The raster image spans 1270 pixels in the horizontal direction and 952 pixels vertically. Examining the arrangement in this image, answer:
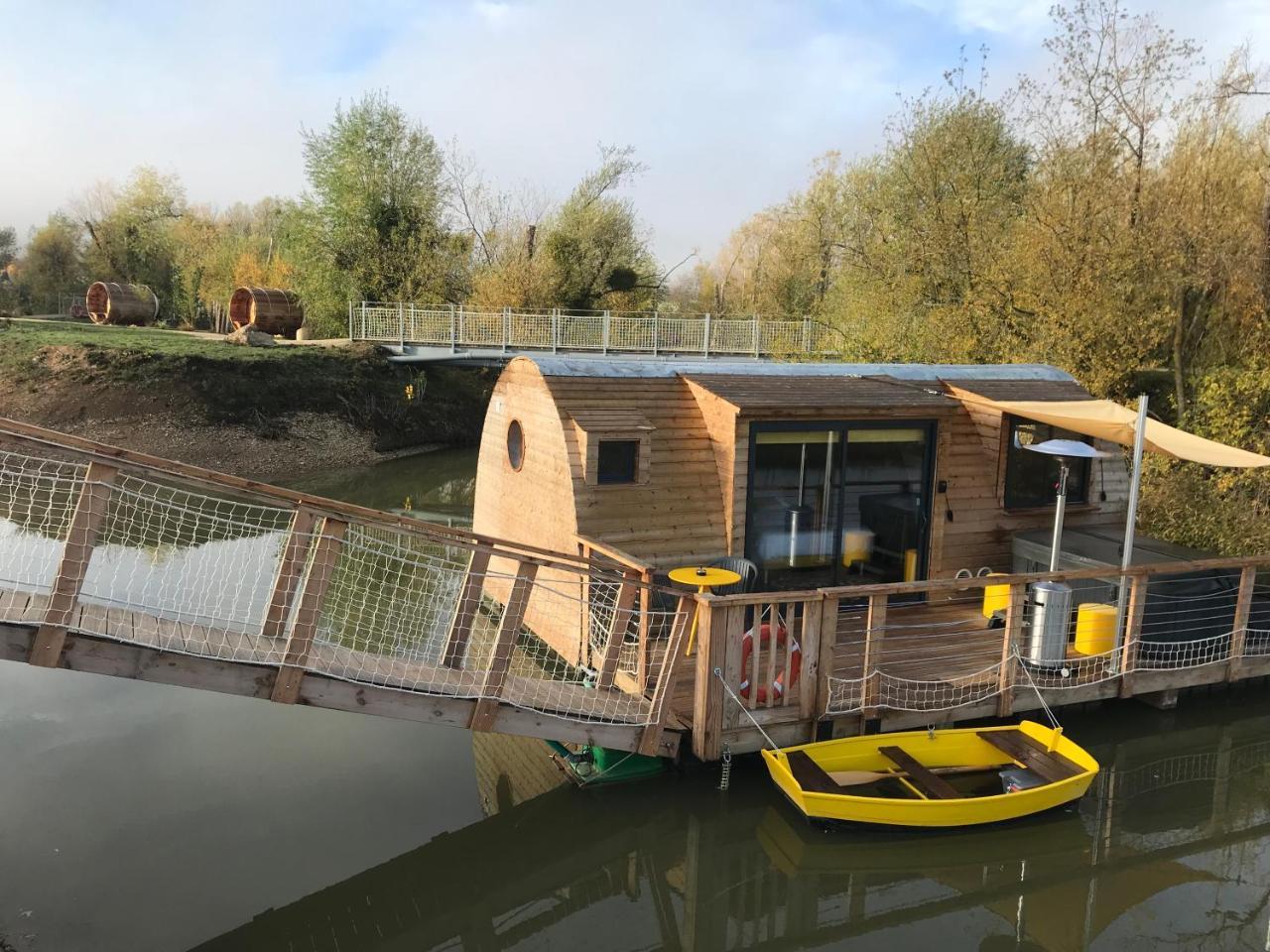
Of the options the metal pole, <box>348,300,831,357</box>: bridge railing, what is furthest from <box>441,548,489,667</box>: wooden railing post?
<box>348,300,831,357</box>: bridge railing

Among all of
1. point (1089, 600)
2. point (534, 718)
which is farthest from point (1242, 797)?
point (534, 718)

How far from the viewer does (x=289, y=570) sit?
20.4ft

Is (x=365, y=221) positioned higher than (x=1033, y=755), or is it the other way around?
(x=365, y=221)

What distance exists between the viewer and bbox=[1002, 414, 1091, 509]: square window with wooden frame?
33.9 ft

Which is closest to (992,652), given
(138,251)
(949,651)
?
(949,651)

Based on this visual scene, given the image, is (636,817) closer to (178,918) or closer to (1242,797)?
(178,918)

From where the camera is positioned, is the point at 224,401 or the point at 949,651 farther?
the point at 224,401

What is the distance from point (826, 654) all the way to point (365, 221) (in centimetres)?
3213

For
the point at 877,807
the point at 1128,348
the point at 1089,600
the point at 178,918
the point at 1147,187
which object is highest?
the point at 1147,187

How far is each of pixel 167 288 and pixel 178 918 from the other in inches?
1920

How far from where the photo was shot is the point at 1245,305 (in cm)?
1606

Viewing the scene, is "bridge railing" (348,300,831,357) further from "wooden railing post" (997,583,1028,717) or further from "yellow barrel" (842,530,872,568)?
"wooden railing post" (997,583,1028,717)

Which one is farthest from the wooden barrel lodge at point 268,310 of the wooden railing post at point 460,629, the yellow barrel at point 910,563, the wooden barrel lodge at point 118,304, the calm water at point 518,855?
the wooden railing post at point 460,629

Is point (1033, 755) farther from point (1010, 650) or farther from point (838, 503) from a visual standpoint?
point (838, 503)
